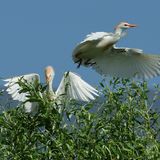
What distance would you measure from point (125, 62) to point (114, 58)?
0.15 metres

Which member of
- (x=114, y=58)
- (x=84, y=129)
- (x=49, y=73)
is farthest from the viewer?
(x=114, y=58)

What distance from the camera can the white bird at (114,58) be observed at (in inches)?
455

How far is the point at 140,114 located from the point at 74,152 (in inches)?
43.7

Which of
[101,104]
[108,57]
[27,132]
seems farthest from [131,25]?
[27,132]

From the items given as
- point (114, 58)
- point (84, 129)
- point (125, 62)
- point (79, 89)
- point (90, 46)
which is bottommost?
point (84, 129)

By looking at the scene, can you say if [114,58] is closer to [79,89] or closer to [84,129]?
[79,89]

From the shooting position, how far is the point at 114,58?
12.2 metres

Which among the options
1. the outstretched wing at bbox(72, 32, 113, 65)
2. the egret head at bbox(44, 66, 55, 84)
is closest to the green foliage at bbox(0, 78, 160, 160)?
the egret head at bbox(44, 66, 55, 84)

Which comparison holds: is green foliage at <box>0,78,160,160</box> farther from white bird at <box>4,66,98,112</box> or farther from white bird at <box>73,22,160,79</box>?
white bird at <box>73,22,160,79</box>

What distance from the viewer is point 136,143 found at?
7.25m

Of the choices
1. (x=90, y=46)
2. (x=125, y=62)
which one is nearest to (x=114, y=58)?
(x=125, y=62)

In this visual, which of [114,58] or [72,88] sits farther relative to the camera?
[114,58]

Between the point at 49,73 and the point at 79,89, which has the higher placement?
the point at 49,73

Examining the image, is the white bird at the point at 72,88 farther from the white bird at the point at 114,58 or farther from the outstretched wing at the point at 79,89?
the white bird at the point at 114,58
